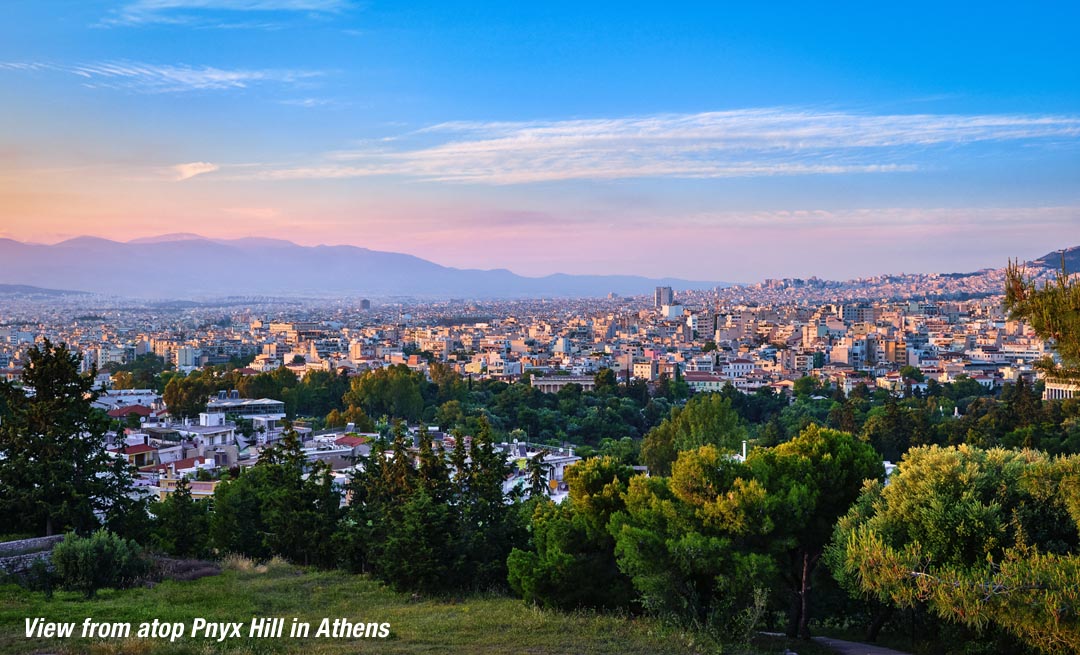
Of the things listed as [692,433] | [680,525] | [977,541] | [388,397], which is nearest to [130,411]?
[388,397]

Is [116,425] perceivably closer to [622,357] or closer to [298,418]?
[298,418]

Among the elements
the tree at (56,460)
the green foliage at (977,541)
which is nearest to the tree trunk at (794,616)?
the green foliage at (977,541)

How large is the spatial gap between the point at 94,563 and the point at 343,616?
5.97 ft

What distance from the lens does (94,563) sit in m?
7.30

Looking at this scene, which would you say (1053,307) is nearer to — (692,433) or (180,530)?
(180,530)

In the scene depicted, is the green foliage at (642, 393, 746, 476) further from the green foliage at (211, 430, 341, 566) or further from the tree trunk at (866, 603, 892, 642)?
the tree trunk at (866, 603, 892, 642)

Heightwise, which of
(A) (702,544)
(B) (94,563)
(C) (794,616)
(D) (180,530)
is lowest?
(C) (794,616)

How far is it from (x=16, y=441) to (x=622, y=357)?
165ft

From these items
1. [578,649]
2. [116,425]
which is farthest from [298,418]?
[578,649]

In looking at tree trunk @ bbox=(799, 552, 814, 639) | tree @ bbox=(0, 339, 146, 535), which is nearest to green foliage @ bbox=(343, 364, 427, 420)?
tree @ bbox=(0, 339, 146, 535)

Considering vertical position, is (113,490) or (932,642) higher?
(113,490)

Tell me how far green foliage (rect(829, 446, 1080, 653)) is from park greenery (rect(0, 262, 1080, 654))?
14 mm

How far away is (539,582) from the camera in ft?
25.3

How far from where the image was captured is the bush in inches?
285
